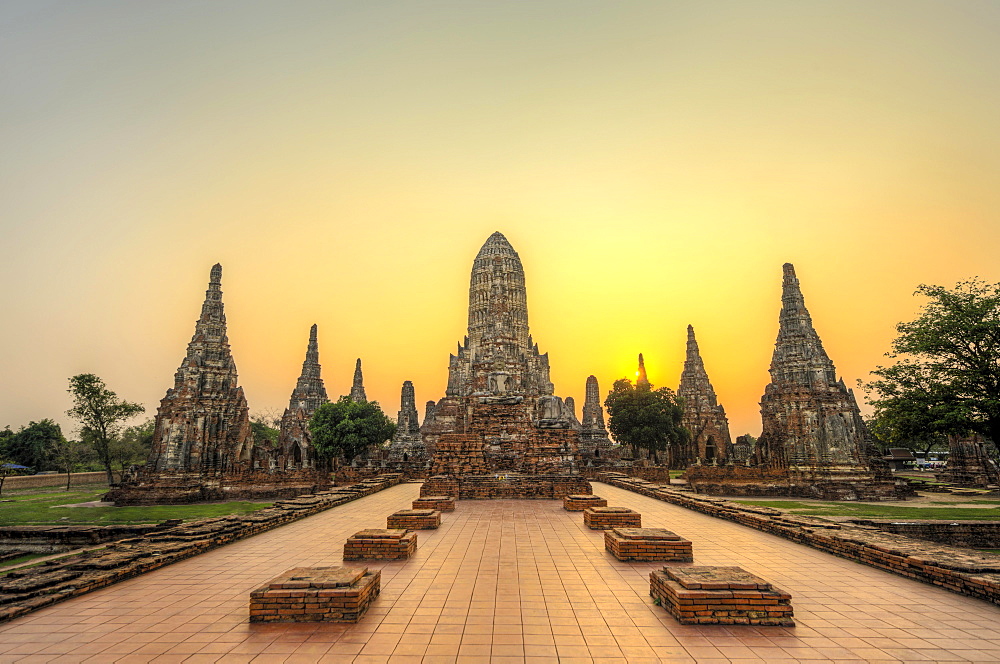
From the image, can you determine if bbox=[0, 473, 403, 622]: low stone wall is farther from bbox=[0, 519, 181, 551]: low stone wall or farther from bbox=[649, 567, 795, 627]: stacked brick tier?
bbox=[649, 567, 795, 627]: stacked brick tier

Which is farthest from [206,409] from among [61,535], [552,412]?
→ [552,412]

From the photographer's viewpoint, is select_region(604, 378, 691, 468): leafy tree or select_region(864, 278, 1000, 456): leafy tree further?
select_region(604, 378, 691, 468): leafy tree

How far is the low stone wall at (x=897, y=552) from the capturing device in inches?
258

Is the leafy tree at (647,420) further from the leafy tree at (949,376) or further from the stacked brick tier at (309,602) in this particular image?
the stacked brick tier at (309,602)

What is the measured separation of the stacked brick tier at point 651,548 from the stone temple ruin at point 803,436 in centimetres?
1566

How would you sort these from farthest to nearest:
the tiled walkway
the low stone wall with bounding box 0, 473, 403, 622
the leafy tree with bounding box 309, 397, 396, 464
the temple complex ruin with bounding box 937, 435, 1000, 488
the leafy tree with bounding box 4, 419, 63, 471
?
1. the leafy tree with bounding box 4, 419, 63, 471
2. the leafy tree with bounding box 309, 397, 396, 464
3. the temple complex ruin with bounding box 937, 435, 1000, 488
4. the low stone wall with bounding box 0, 473, 403, 622
5. the tiled walkway

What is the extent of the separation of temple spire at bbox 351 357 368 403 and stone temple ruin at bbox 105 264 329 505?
25.9 meters

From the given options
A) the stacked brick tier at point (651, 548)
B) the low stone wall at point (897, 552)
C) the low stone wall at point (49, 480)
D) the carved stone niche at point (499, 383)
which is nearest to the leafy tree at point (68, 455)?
the low stone wall at point (49, 480)

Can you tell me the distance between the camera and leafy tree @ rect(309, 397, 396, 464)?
38.8m

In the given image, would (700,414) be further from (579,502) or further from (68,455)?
(68,455)

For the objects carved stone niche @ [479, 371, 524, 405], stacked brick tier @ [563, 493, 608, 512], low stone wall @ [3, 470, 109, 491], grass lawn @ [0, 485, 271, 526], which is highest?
carved stone niche @ [479, 371, 524, 405]

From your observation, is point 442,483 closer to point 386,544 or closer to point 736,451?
point 386,544

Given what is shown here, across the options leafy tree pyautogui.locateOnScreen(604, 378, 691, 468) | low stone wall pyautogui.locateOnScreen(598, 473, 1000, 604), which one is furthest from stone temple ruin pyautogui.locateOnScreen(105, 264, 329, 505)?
leafy tree pyautogui.locateOnScreen(604, 378, 691, 468)

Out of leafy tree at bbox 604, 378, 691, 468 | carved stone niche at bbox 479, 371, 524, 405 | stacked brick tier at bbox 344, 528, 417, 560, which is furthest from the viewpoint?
leafy tree at bbox 604, 378, 691, 468
